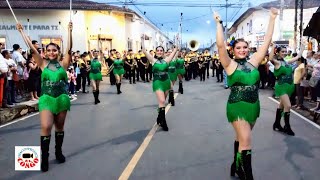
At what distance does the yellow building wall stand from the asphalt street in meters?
21.3

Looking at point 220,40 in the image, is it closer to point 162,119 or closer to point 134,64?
point 162,119

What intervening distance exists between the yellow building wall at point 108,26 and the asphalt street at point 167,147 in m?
21.3

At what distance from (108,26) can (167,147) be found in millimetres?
28258

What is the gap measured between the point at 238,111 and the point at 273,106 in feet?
29.4

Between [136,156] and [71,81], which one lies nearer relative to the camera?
[136,156]

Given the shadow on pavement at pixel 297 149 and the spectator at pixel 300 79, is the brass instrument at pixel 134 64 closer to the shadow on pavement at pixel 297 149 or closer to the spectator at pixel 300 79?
the spectator at pixel 300 79

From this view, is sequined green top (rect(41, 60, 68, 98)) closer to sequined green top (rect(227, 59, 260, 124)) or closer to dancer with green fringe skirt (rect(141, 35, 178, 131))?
sequined green top (rect(227, 59, 260, 124))

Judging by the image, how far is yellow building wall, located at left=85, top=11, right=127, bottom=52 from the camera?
3278 centimetres

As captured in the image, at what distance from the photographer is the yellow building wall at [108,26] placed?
32.8 meters

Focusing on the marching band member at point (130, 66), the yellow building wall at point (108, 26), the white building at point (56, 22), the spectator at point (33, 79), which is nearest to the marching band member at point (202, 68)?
the marching band member at point (130, 66)

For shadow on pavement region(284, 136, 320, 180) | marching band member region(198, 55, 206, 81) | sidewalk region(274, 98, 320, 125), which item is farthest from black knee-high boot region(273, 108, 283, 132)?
marching band member region(198, 55, 206, 81)

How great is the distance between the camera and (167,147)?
24.6 feet

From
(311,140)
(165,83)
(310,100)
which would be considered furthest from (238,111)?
(310,100)

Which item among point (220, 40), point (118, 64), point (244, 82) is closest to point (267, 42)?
point (244, 82)
